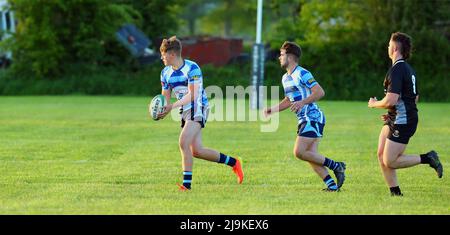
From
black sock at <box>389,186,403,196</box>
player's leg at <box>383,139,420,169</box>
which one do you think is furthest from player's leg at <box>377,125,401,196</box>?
player's leg at <box>383,139,420,169</box>

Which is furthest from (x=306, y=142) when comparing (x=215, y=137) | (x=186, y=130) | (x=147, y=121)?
(x=147, y=121)

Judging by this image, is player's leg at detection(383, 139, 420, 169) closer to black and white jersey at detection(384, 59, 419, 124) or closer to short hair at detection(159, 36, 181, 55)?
black and white jersey at detection(384, 59, 419, 124)

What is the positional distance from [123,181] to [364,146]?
5.90 meters

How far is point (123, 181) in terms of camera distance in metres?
10.4

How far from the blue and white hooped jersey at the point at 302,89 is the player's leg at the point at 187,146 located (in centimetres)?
114

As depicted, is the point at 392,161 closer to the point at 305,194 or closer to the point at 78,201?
the point at 305,194

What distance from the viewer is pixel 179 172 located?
1133cm

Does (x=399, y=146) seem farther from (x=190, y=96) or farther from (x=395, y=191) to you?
(x=190, y=96)

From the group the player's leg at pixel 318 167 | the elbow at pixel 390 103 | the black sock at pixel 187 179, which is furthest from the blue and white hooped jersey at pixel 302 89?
the black sock at pixel 187 179

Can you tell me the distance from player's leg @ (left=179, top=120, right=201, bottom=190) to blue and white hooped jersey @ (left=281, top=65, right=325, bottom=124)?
1.14 metres

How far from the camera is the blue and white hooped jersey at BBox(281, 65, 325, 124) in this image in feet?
31.0

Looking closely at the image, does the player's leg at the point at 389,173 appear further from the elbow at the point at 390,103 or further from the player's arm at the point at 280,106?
the player's arm at the point at 280,106

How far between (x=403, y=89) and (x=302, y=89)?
45.6 inches

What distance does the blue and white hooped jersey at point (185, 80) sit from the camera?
9.66 m
